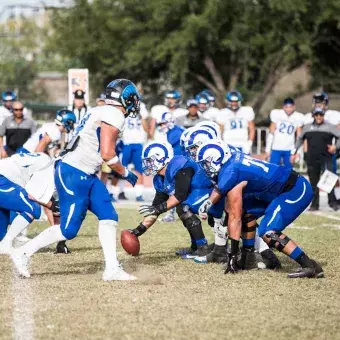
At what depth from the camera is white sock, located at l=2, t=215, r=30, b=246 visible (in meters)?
9.65

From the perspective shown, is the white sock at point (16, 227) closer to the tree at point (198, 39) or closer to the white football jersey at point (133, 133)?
the white football jersey at point (133, 133)

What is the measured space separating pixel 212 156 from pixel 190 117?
707cm

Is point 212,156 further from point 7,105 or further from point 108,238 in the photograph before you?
point 7,105

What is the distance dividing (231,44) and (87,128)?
1987 cm

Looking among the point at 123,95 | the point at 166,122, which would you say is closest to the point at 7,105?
the point at 166,122

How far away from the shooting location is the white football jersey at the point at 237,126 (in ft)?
53.0

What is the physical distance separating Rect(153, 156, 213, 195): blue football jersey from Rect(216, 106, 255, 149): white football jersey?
6.89 m

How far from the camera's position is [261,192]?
835 centimetres

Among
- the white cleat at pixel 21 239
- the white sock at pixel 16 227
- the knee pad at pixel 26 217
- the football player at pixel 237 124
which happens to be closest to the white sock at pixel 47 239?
the knee pad at pixel 26 217

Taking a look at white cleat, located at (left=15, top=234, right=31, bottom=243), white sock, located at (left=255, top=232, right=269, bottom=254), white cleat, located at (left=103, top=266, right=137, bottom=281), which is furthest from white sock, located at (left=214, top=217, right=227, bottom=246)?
white cleat, located at (left=15, top=234, right=31, bottom=243)

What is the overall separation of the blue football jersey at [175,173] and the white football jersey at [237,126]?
689 cm

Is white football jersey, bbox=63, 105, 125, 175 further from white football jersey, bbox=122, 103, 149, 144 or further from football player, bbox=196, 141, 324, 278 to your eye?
white football jersey, bbox=122, 103, 149, 144

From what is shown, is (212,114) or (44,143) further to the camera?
(212,114)

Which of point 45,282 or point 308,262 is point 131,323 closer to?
point 45,282
